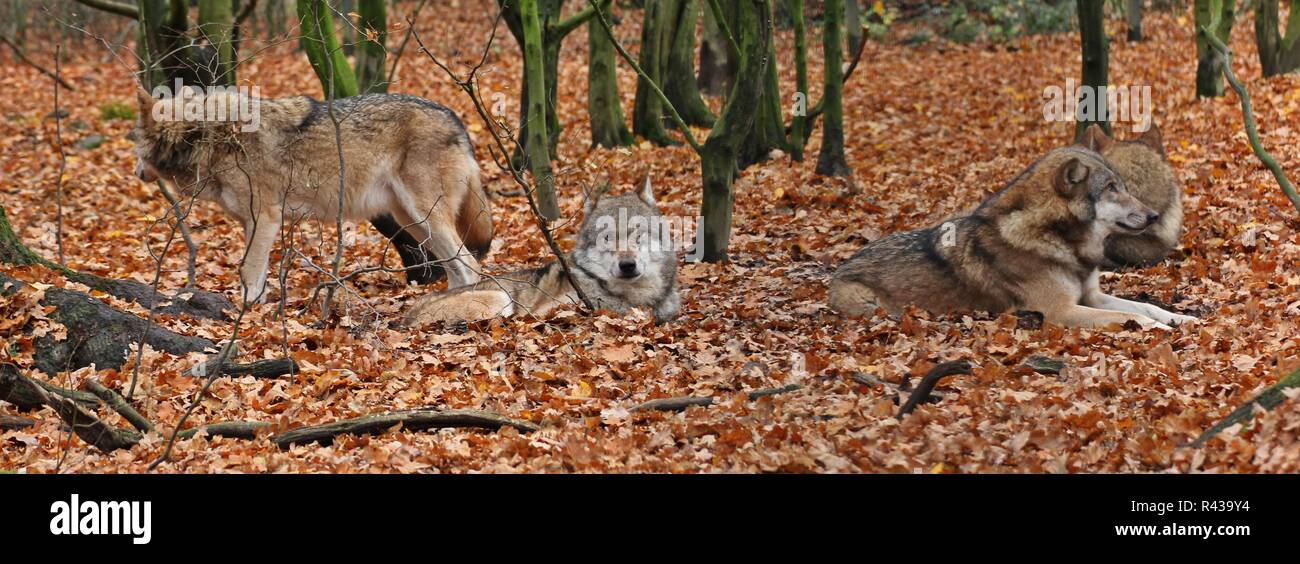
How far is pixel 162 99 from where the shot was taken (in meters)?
10.5

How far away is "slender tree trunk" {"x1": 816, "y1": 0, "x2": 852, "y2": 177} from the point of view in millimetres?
14531

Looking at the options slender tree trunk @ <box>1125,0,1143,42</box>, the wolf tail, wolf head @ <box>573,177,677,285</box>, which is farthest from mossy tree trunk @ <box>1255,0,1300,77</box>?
wolf head @ <box>573,177,677,285</box>

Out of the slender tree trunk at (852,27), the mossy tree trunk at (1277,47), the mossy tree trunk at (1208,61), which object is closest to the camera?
the mossy tree trunk at (1208,61)

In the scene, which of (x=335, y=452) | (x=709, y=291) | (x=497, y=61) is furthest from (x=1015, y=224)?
(x=497, y=61)

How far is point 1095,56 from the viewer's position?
12898 mm

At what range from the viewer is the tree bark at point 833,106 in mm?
14531

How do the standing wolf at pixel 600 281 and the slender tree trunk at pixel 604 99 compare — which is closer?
the standing wolf at pixel 600 281

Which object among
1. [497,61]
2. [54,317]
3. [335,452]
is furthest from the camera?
[497,61]

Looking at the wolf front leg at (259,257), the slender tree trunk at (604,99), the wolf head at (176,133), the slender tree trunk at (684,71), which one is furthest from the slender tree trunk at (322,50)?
the slender tree trunk at (684,71)

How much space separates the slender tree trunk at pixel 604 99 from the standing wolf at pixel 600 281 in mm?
8359

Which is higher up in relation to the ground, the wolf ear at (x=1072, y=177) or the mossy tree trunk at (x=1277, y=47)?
the mossy tree trunk at (x=1277, y=47)

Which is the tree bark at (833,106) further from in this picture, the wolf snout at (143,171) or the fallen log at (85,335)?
the fallen log at (85,335)
